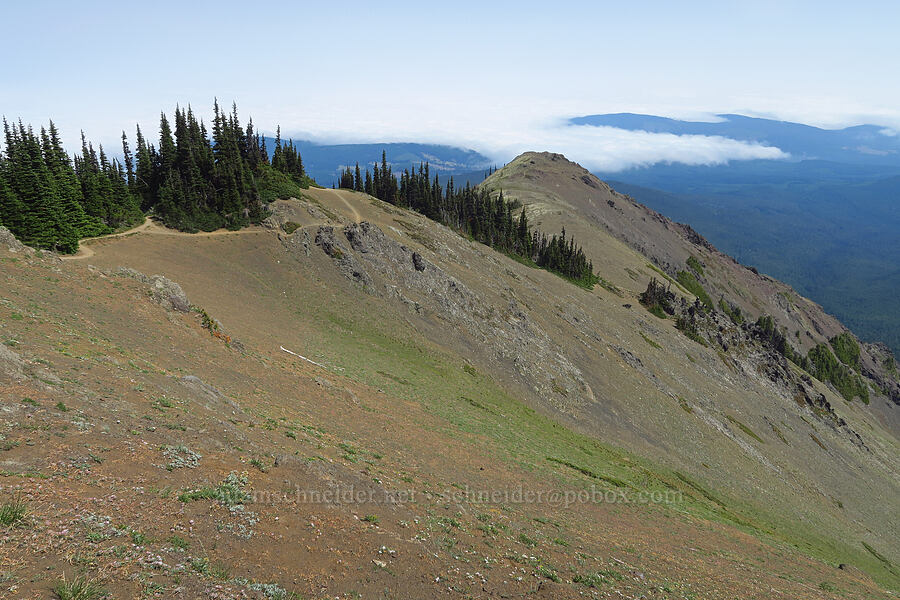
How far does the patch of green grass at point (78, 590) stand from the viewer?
9.05 metres

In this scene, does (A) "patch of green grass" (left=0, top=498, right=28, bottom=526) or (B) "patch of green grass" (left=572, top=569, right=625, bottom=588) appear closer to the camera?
(A) "patch of green grass" (left=0, top=498, right=28, bottom=526)

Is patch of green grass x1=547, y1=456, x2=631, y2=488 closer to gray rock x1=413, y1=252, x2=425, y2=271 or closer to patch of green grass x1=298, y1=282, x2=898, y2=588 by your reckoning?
patch of green grass x1=298, y1=282, x2=898, y2=588

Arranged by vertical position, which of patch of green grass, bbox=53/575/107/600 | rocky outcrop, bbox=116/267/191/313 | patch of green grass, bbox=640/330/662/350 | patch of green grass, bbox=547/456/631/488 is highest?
rocky outcrop, bbox=116/267/191/313

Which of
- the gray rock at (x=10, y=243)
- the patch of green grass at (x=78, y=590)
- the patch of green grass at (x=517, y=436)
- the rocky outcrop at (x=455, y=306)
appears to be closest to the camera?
the patch of green grass at (x=78, y=590)

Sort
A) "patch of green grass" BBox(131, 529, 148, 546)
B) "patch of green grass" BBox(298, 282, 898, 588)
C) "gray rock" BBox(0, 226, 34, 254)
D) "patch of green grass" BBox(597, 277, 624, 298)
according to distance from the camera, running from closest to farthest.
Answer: "patch of green grass" BBox(131, 529, 148, 546) < "gray rock" BBox(0, 226, 34, 254) < "patch of green grass" BBox(298, 282, 898, 588) < "patch of green grass" BBox(597, 277, 624, 298)

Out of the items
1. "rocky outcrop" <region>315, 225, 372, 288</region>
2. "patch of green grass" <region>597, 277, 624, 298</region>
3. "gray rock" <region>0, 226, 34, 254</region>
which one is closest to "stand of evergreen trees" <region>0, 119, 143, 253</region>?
"gray rock" <region>0, 226, 34, 254</region>

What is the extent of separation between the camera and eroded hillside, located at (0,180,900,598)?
1308 centimetres

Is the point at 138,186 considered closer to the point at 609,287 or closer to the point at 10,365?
the point at 10,365

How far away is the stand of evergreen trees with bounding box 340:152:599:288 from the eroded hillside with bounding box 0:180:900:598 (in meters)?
58.6

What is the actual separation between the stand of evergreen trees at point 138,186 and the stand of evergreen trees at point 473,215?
50452 millimetres

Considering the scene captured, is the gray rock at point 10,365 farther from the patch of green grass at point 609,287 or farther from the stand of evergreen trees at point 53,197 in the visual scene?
the patch of green grass at point 609,287

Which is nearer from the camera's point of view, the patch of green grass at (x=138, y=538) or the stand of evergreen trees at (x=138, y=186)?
the patch of green grass at (x=138, y=538)

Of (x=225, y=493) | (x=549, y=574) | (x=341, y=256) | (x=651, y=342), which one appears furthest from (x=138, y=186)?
(x=651, y=342)

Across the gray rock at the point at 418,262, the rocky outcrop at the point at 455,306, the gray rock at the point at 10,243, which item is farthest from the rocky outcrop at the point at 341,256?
the gray rock at the point at 10,243
